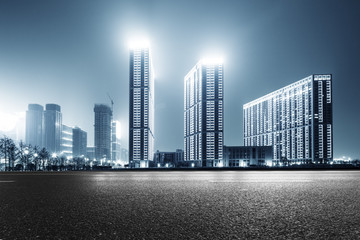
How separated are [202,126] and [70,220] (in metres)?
161

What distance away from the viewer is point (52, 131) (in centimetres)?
18425

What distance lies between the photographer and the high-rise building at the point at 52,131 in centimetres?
17300

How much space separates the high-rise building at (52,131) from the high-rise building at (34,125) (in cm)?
261

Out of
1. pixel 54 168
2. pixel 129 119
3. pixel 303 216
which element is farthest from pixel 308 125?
pixel 303 216

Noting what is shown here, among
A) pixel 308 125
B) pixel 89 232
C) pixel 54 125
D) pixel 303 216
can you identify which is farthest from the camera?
pixel 54 125

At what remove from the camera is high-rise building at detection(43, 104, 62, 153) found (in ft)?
568

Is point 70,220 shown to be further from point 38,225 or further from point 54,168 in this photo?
point 54,168

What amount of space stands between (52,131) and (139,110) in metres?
62.1

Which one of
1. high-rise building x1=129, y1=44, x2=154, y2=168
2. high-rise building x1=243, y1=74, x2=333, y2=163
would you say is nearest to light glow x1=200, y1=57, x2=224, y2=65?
high-rise building x1=129, y1=44, x2=154, y2=168

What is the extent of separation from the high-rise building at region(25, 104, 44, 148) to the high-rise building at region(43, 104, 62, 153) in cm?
261

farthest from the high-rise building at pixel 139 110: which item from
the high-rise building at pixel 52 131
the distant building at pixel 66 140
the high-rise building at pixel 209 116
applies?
the high-rise building at pixel 52 131

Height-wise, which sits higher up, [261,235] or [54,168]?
[261,235]

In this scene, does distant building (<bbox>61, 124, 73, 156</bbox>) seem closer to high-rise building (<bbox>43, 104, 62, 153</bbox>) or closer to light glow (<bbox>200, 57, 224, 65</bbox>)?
high-rise building (<bbox>43, 104, 62, 153</bbox>)

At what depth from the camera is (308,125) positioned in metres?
156
